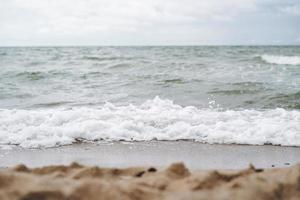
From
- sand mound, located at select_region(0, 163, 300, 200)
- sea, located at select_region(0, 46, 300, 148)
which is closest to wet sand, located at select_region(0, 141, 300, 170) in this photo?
sea, located at select_region(0, 46, 300, 148)

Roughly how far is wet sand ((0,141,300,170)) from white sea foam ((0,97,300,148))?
258 millimetres

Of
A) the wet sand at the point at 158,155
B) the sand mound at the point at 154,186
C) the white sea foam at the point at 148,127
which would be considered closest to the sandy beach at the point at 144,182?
the sand mound at the point at 154,186

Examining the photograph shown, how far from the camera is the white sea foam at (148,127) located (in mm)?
5148

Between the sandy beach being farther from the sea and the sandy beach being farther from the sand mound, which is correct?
the sea

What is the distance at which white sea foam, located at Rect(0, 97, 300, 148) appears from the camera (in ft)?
16.9

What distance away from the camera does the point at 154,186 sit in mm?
2363

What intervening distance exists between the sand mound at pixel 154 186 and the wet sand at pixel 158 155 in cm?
153

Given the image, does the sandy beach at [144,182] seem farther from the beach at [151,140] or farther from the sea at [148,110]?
the sea at [148,110]

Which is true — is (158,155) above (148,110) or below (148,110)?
below

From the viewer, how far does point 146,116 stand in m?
6.45

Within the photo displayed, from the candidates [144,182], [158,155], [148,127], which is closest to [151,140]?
[148,127]

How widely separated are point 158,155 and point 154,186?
213 cm

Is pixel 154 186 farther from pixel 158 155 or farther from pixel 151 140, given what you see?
pixel 151 140

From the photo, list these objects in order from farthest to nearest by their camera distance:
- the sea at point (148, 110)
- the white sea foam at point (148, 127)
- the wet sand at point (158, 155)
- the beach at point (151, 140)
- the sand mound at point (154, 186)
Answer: the sea at point (148, 110)
the white sea foam at point (148, 127)
the wet sand at point (158, 155)
the beach at point (151, 140)
the sand mound at point (154, 186)
